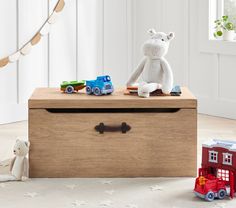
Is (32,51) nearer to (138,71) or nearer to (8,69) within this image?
(8,69)

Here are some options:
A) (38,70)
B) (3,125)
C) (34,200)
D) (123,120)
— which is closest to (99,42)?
(38,70)

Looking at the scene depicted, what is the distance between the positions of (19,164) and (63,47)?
1567mm

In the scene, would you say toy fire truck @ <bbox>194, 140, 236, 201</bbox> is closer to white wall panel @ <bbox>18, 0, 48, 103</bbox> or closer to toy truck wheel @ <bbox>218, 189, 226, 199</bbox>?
toy truck wheel @ <bbox>218, 189, 226, 199</bbox>

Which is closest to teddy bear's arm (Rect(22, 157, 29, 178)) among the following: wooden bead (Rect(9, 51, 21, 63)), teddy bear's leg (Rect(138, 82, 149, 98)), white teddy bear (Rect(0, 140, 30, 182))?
white teddy bear (Rect(0, 140, 30, 182))

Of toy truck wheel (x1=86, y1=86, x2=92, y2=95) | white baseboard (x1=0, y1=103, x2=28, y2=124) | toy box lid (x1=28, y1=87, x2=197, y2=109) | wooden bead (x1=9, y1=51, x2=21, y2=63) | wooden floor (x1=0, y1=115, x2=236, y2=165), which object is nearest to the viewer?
toy box lid (x1=28, y1=87, x2=197, y2=109)

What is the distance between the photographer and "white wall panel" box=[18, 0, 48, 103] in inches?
146

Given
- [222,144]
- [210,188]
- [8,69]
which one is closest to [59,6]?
[8,69]

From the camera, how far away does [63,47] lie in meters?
3.96

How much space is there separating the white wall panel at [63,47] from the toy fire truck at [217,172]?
5.61 feet

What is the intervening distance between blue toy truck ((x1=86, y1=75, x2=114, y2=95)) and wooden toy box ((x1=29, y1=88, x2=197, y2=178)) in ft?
0.16

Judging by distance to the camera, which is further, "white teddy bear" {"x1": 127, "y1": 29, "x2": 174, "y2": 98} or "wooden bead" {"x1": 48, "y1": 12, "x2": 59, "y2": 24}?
"wooden bead" {"x1": 48, "y1": 12, "x2": 59, "y2": 24}

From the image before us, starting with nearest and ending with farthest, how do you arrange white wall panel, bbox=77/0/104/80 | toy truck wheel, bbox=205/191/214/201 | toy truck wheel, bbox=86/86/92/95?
toy truck wheel, bbox=205/191/214/201, toy truck wheel, bbox=86/86/92/95, white wall panel, bbox=77/0/104/80

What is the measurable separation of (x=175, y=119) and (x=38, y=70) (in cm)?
155

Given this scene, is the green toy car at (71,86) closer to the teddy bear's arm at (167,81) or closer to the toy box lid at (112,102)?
the toy box lid at (112,102)
